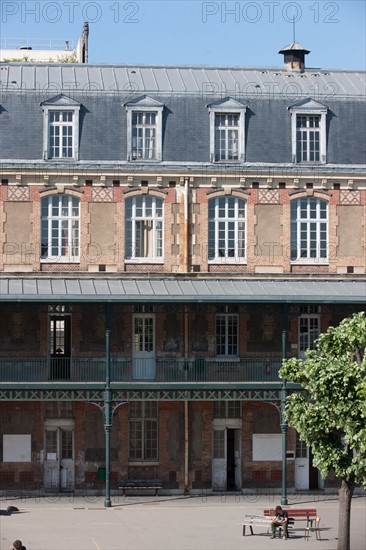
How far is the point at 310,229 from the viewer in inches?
1873

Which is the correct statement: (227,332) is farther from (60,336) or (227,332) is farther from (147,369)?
(60,336)

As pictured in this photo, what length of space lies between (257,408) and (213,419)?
1.39 meters

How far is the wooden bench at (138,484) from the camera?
45.4 meters

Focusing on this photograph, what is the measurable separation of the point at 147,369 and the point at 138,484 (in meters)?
3.49

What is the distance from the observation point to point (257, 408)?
A: 153 feet

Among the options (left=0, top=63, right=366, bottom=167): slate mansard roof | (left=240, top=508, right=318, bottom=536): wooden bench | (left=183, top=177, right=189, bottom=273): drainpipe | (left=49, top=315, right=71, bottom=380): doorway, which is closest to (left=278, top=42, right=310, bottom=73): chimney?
(left=0, top=63, right=366, bottom=167): slate mansard roof

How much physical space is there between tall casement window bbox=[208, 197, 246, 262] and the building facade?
1.7 inches

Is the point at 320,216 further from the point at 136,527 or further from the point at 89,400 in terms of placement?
the point at 136,527

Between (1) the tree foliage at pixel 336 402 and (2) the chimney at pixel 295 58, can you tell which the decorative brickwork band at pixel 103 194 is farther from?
(1) the tree foliage at pixel 336 402

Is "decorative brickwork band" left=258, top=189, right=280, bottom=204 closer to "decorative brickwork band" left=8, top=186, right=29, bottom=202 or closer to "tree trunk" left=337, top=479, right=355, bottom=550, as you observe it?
"decorative brickwork band" left=8, top=186, right=29, bottom=202

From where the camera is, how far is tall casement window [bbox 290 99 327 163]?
47.9 m

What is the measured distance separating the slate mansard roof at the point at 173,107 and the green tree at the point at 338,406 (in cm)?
1397

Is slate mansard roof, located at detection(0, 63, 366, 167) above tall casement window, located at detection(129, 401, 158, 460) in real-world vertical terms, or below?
above

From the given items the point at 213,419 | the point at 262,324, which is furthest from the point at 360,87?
the point at 213,419
